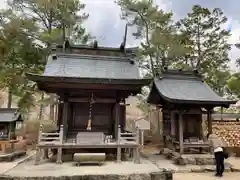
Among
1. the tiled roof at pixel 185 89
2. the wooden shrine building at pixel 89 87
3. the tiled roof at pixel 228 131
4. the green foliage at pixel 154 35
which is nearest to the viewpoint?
the wooden shrine building at pixel 89 87

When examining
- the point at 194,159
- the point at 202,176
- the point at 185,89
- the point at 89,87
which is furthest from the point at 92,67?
the point at 202,176

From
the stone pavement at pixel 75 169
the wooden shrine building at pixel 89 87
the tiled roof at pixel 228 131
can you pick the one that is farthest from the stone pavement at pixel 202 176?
the tiled roof at pixel 228 131

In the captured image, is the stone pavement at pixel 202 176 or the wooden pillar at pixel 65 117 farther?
the wooden pillar at pixel 65 117

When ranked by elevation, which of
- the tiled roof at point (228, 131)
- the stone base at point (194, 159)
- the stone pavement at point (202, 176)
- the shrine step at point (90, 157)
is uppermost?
the tiled roof at point (228, 131)

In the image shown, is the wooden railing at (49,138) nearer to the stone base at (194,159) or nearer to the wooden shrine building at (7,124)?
the wooden shrine building at (7,124)

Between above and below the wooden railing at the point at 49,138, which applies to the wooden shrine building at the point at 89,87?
above

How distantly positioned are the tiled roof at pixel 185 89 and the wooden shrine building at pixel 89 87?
5.73 feet

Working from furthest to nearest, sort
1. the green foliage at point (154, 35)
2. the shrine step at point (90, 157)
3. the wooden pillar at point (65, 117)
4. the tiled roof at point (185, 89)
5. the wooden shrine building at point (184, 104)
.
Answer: the green foliage at point (154, 35) < the wooden shrine building at point (184, 104) < the tiled roof at point (185, 89) < the wooden pillar at point (65, 117) < the shrine step at point (90, 157)

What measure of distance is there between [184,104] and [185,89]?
4.42 ft

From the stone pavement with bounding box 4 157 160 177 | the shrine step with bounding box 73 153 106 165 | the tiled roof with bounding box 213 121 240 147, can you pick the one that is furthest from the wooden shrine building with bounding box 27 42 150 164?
the tiled roof with bounding box 213 121 240 147

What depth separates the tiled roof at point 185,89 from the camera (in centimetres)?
A: 991

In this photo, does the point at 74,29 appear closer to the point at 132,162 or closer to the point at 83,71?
the point at 83,71

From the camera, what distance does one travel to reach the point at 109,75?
974 centimetres

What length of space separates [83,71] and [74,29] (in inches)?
390
